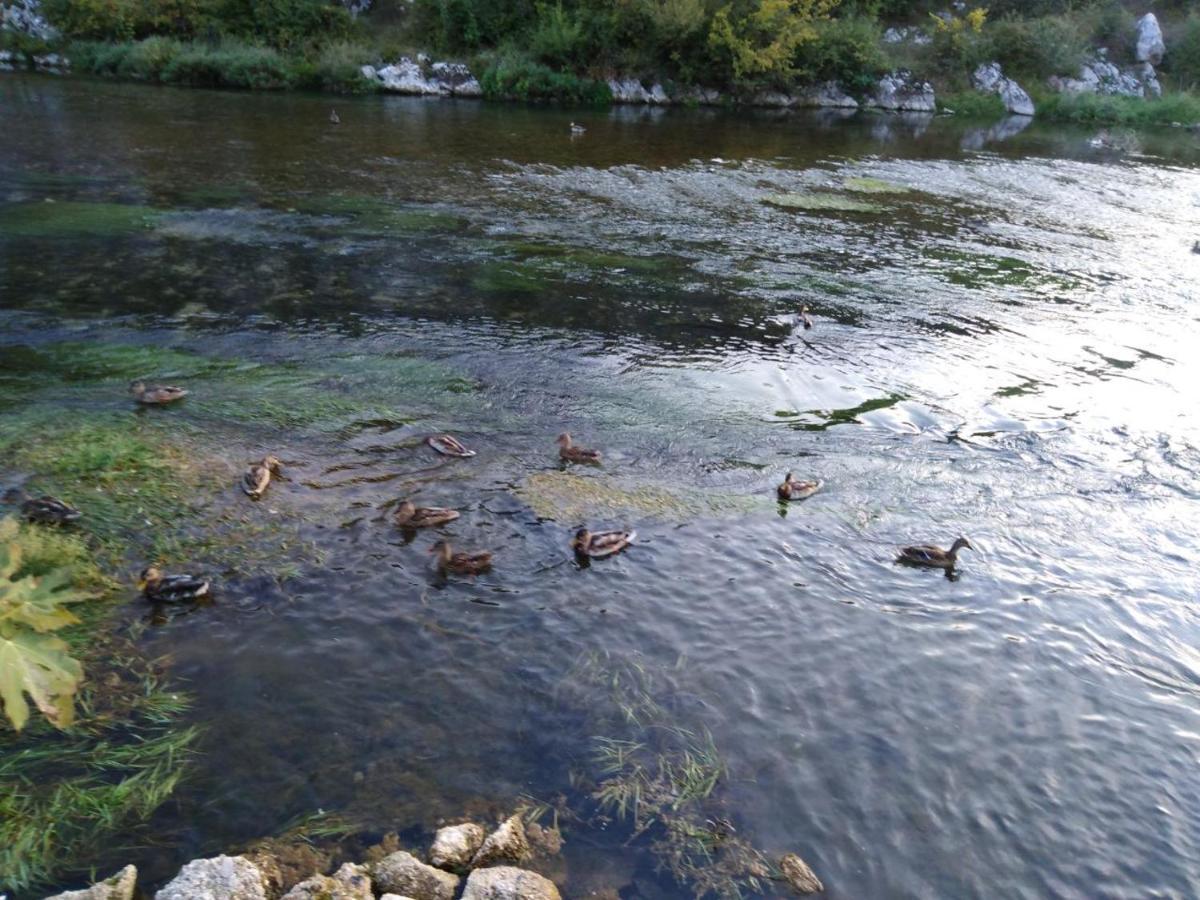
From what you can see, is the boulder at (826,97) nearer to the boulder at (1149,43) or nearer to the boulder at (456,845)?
the boulder at (1149,43)

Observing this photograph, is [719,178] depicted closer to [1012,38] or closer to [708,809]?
[708,809]

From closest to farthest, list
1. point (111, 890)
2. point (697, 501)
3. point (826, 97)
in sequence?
1. point (111, 890)
2. point (697, 501)
3. point (826, 97)

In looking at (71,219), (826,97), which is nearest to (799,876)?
(71,219)

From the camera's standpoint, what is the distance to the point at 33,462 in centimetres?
890

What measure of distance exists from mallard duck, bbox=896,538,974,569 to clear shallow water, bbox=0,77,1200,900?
0.16m

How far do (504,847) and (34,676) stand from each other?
277 centimetres

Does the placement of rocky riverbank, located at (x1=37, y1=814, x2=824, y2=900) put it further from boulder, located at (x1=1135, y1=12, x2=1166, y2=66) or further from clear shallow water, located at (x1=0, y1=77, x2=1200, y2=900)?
boulder, located at (x1=1135, y1=12, x2=1166, y2=66)

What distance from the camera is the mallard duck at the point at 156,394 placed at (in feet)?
33.8

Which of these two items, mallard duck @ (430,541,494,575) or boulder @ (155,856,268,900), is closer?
boulder @ (155,856,268,900)

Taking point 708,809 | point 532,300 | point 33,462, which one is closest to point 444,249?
point 532,300

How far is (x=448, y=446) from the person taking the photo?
32.7 feet

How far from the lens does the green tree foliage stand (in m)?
4.44

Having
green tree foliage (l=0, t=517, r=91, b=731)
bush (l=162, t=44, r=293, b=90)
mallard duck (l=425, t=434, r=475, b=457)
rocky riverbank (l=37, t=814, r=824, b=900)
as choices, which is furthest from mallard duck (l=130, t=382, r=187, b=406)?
bush (l=162, t=44, r=293, b=90)

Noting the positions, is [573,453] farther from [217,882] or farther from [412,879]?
[217,882]
